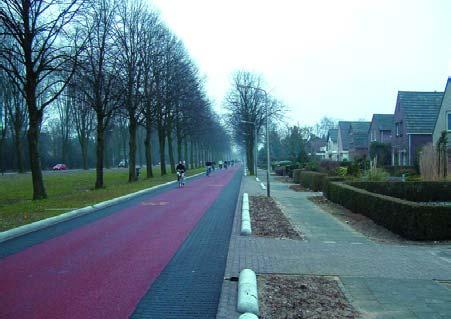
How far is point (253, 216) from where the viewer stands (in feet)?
52.8

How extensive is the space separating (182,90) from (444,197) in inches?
1207

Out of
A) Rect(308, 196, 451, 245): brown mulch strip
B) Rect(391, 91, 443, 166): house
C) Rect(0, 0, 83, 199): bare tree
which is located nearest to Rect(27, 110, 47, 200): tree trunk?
Rect(0, 0, 83, 199): bare tree

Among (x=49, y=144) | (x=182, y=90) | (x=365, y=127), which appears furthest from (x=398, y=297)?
(x=49, y=144)

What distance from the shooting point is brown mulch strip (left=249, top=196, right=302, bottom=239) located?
483 inches

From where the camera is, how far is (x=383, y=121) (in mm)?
57750

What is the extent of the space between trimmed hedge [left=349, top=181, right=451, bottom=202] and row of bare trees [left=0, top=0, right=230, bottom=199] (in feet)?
47.6

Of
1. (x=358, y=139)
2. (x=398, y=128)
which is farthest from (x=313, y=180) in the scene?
(x=358, y=139)

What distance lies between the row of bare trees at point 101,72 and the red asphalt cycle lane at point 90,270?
454 inches

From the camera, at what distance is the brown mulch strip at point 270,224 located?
12.3m

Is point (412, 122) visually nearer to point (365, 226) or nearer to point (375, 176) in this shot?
point (375, 176)

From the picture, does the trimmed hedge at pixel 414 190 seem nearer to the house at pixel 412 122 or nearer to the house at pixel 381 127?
the house at pixel 412 122

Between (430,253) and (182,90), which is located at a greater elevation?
(182,90)

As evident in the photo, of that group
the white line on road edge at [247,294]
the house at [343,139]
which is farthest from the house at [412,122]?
the white line on road edge at [247,294]

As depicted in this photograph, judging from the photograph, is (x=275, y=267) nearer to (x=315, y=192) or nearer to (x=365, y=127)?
(x=315, y=192)
